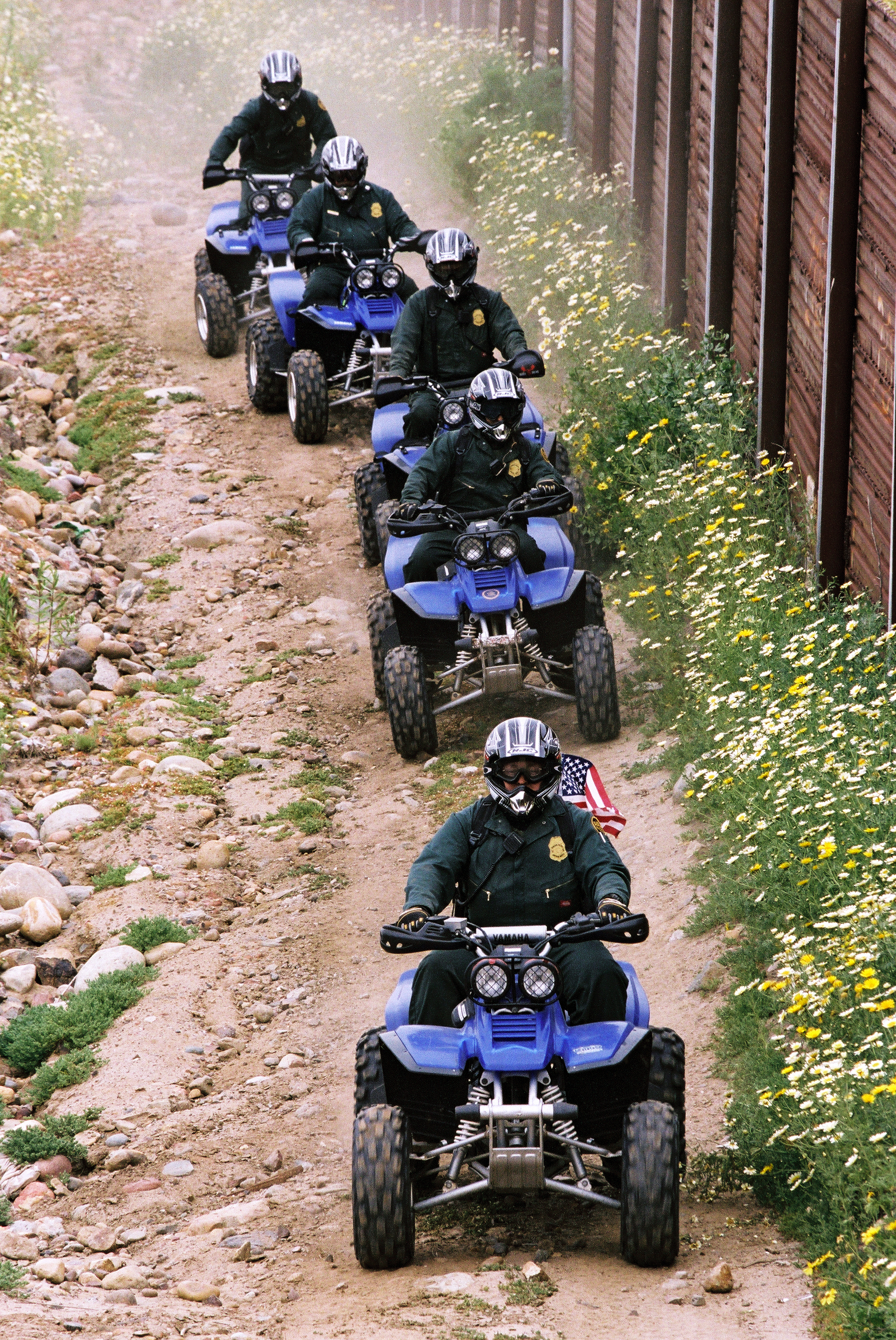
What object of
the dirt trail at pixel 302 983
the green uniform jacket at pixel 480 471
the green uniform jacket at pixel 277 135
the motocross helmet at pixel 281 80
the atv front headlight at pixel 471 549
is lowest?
the dirt trail at pixel 302 983

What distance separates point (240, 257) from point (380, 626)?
257 inches

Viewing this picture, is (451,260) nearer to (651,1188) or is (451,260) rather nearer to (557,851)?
(557,851)

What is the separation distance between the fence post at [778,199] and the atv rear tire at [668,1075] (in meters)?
5.30

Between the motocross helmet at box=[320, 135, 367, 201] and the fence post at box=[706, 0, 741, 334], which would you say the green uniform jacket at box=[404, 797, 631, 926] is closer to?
the fence post at box=[706, 0, 741, 334]

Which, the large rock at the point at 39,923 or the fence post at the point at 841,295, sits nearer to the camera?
the large rock at the point at 39,923

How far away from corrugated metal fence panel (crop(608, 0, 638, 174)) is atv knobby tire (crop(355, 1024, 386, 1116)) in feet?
35.5

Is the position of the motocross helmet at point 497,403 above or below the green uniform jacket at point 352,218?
below

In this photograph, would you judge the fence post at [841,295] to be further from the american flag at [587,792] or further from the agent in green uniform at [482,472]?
the american flag at [587,792]

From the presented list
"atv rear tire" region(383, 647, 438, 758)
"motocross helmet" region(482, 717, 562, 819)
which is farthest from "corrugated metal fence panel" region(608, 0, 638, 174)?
"motocross helmet" region(482, 717, 562, 819)

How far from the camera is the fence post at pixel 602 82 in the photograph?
1616 centimetres

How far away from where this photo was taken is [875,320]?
27.0ft

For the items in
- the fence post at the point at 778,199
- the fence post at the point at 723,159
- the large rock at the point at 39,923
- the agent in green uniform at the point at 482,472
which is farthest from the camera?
the fence post at the point at 723,159

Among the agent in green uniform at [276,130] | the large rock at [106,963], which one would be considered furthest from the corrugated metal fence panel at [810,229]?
the agent in green uniform at [276,130]

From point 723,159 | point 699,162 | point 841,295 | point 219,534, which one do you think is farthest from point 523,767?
point 699,162
